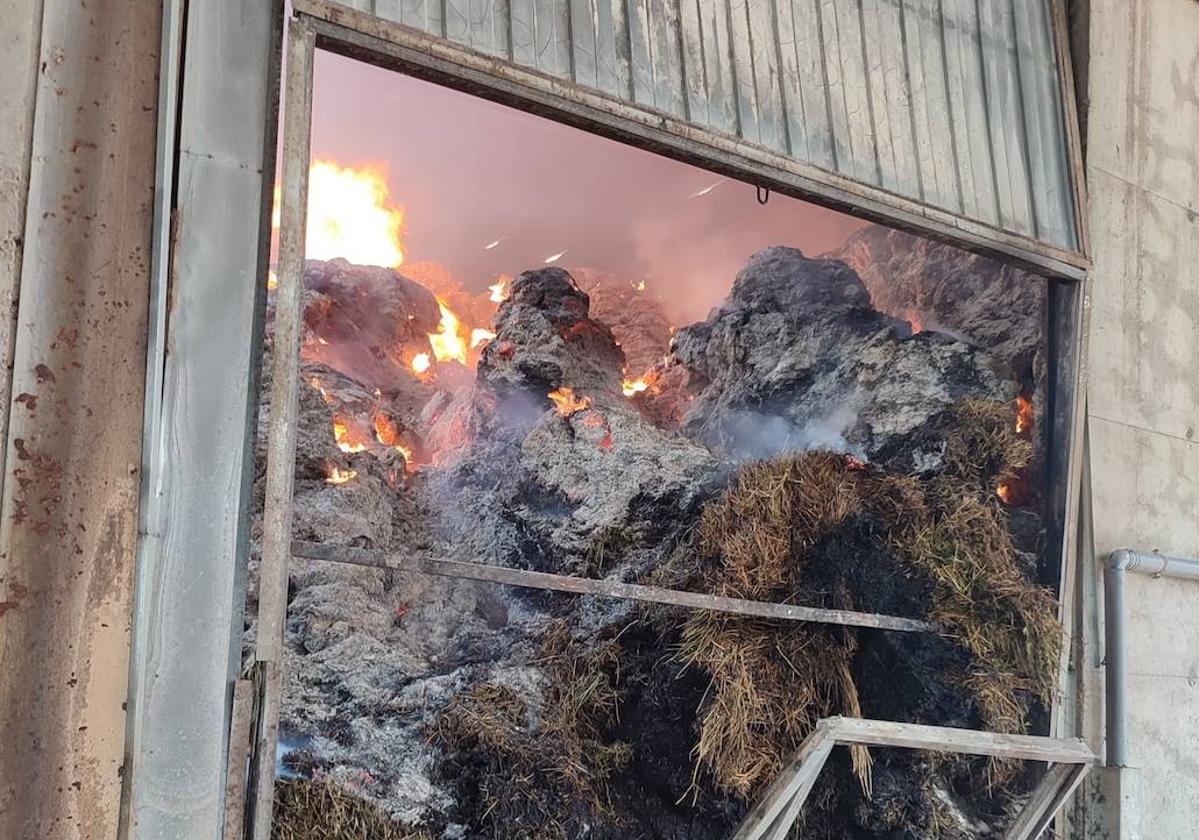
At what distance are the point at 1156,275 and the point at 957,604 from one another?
214 centimetres

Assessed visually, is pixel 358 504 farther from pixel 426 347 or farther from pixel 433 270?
pixel 433 270

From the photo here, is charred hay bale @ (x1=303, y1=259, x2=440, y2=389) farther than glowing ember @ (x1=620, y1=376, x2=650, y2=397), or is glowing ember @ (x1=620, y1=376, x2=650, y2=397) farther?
glowing ember @ (x1=620, y1=376, x2=650, y2=397)

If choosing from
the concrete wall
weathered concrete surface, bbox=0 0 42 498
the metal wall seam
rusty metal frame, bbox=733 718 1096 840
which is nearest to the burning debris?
rusty metal frame, bbox=733 718 1096 840

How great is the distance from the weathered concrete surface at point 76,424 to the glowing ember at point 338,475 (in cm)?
183

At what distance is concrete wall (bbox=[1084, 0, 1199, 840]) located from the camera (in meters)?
4.03

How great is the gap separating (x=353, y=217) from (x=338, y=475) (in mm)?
1871

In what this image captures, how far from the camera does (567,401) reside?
448 cm

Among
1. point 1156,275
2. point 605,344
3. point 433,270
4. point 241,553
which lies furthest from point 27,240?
point 1156,275

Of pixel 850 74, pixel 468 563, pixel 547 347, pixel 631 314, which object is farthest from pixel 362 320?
pixel 850 74

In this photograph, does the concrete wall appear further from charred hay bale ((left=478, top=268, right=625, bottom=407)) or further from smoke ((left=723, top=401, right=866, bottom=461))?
charred hay bale ((left=478, top=268, right=625, bottom=407))

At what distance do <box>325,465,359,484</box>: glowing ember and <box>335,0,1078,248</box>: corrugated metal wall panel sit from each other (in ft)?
6.52

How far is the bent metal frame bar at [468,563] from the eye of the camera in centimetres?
212

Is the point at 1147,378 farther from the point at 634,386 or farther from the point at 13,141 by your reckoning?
the point at 13,141

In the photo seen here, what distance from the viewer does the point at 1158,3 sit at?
466 cm
